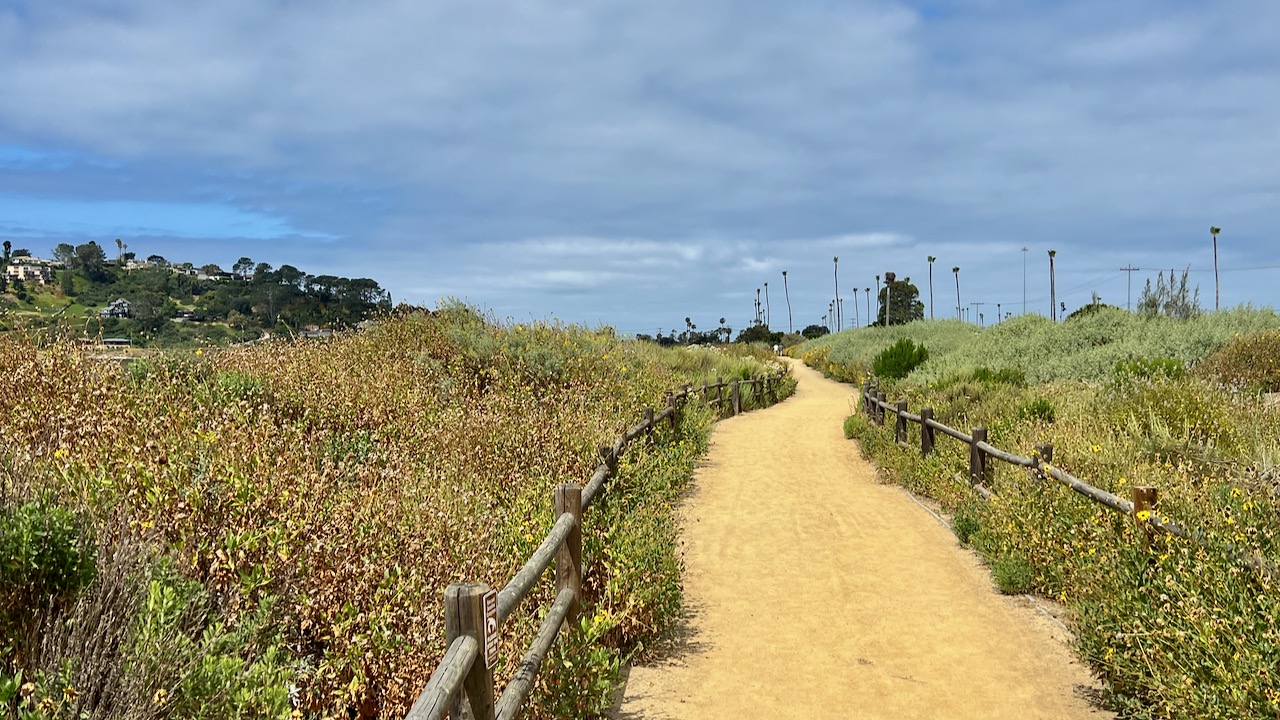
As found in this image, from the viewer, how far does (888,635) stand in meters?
6.59

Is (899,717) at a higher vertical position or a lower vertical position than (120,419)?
lower

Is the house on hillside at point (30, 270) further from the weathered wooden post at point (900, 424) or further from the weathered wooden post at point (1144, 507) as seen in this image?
the weathered wooden post at point (1144, 507)

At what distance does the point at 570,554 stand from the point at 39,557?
290 cm

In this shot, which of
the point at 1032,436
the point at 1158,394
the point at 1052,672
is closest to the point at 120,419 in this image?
the point at 1052,672

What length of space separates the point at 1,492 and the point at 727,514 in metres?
8.15

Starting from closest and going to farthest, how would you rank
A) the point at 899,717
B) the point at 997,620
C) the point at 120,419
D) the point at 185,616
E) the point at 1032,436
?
the point at 185,616
the point at 899,717
the point at 120,419
the point at 997,620
the point at 1032,436

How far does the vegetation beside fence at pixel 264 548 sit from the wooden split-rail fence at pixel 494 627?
0.23 m

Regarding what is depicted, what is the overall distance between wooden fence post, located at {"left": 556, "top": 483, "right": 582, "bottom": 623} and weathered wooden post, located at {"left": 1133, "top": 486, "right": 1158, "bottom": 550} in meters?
3.82

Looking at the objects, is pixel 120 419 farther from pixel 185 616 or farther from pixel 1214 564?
pixel 1214 564

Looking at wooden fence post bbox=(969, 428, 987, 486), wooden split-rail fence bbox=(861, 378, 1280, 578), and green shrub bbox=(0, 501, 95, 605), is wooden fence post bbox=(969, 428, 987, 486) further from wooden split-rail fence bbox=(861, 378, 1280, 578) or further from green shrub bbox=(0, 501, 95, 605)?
green shrub bbox=(0, 501, 95, 605)

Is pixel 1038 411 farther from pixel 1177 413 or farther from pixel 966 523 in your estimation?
pixel 966 523

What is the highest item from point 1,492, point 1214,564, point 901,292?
point 901,292

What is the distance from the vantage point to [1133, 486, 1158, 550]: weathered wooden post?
5.66 m

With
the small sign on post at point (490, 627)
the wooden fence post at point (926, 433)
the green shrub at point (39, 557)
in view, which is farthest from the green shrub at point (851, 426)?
the green shrub at point (39, 557)
